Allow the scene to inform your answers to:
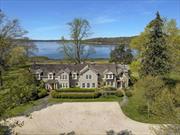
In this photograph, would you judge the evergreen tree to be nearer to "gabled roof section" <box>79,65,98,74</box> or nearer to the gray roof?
the gray roof

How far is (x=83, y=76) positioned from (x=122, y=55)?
25.2m

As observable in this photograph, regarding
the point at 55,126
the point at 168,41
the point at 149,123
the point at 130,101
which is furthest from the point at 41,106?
the point at 168,41

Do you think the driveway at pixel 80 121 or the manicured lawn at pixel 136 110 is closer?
the driveway at pixel 80 121

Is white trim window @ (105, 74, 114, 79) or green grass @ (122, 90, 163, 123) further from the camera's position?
white trim window @ (105, 74, 114, 79)

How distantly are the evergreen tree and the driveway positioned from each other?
6821 mm

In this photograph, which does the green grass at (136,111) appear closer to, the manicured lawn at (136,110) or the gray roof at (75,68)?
Result: the manicured lawn at (136,110)

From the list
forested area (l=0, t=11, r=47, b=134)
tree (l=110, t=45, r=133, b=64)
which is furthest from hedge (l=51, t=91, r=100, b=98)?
tree (l=110, t=45, r=133, b=64)

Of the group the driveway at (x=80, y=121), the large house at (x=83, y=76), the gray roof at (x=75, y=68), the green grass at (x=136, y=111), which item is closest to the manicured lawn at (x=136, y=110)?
the green grass at (x=136, y=111)

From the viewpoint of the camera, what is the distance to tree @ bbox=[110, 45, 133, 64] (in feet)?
223

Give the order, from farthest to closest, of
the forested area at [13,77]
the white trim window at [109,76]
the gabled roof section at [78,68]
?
the gabled roof section at [78,68] < the white trim window at [109,76] < the forested area at [13,77]

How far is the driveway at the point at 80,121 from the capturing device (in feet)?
83.9

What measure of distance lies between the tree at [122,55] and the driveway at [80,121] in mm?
33895

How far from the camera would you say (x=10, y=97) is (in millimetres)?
11102

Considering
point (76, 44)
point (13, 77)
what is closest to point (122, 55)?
point (76, 44)
